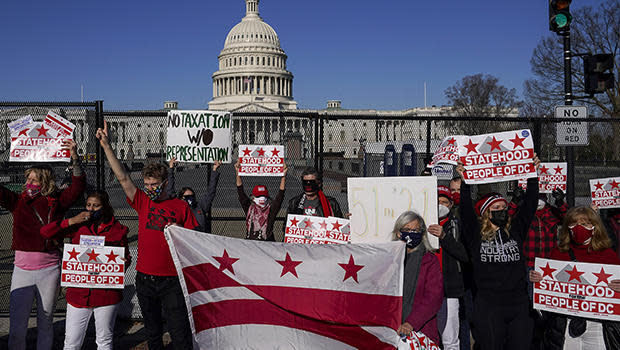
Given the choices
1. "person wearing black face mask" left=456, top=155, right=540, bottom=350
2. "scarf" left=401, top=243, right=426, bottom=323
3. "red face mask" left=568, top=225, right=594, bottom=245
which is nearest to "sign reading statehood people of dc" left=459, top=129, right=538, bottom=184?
"person wearing black face mask" left=456, top=155, right=540, bottom=350

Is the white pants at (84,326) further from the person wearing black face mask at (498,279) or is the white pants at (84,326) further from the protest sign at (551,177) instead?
the protest sign at (551,177)

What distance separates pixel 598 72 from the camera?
27.8 feet

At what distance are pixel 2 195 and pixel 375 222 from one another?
3.40 metres

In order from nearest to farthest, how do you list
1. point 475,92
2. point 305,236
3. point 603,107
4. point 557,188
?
point 305,236
point 557,188
point 603,107
point 475,92

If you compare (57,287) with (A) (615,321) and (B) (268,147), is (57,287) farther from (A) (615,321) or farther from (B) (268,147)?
(A) (615,321)

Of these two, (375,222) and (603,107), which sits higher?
(603,107)

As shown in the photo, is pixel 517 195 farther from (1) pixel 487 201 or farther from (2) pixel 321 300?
(2) pixel 321 300

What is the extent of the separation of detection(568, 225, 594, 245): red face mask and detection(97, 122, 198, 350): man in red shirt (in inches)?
120

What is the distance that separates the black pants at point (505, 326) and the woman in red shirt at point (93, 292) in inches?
119

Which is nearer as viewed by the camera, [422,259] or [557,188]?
[422,259]

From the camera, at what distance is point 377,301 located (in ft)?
12.5

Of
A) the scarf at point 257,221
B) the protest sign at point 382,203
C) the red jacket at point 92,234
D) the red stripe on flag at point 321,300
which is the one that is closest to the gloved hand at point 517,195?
the protest sign at point 382,203

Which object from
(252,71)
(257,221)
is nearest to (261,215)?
(257,221)

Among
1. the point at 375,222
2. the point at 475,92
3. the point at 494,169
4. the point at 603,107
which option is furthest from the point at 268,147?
the point at 475,92
